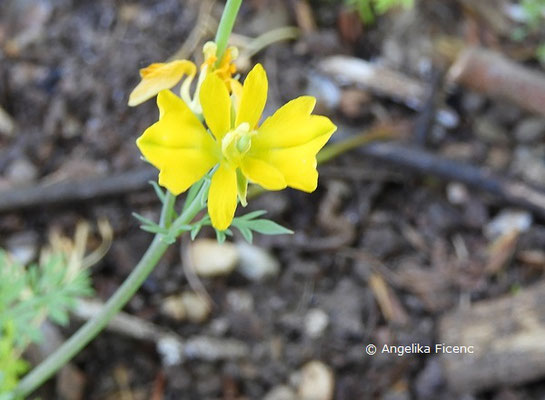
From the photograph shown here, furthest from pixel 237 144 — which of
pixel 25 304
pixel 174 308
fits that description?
pixel 174 308

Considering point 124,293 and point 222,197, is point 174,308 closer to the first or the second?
point 124,293

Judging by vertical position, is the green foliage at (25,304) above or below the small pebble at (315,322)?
above

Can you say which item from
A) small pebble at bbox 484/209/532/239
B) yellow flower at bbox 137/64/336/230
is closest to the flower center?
yellow flower at bbox 137/64/336/230

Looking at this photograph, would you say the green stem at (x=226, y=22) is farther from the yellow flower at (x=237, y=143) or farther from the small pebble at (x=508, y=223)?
the small pebble at (x=508, y=223)

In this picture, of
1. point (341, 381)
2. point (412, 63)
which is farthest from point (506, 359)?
point (412, 63)

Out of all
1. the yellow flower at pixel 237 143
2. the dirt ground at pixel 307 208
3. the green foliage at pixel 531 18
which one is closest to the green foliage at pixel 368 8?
the dirt ground at pixel 307 208

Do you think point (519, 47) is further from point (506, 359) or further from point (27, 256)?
point (27, 256)

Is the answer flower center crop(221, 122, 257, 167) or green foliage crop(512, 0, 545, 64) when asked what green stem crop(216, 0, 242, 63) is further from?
green foliage crop(512, 0, 545, 64)
